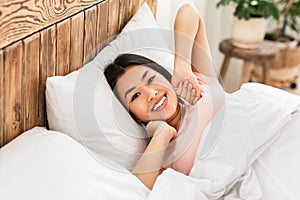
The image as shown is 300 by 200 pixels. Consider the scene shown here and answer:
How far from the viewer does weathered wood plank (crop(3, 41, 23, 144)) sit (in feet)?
4.16

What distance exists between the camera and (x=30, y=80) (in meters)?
1.39

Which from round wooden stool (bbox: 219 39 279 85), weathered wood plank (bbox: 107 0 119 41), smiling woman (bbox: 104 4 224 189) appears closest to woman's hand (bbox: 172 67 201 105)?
smiling woman (bbox: 104 4 224 189)

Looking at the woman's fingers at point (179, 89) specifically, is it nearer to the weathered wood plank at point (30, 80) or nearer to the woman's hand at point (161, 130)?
the woman's hand at point (161, 130)

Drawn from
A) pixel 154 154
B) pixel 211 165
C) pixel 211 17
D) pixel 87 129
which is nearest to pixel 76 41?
pixel 87 129

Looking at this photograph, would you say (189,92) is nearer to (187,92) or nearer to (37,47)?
(187,92)

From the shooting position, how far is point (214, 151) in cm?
150

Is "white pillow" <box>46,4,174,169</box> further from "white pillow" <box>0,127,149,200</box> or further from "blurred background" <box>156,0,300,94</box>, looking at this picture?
"blurred background" <box>156,0,300,94</box>

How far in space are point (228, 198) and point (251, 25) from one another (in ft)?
5.09

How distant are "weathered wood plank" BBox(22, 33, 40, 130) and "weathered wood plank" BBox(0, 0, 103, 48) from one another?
32 millimetres

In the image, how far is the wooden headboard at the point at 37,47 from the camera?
1.26 meters

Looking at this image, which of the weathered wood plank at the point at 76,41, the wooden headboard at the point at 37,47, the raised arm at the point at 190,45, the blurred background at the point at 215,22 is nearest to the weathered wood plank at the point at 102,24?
the wooden headboard at the point at 37,47

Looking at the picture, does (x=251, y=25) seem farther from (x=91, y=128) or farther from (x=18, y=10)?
(x=18, y=10)

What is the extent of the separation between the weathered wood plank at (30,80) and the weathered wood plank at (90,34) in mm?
286

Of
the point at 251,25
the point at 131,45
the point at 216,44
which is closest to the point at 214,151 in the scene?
the point at 131,45
